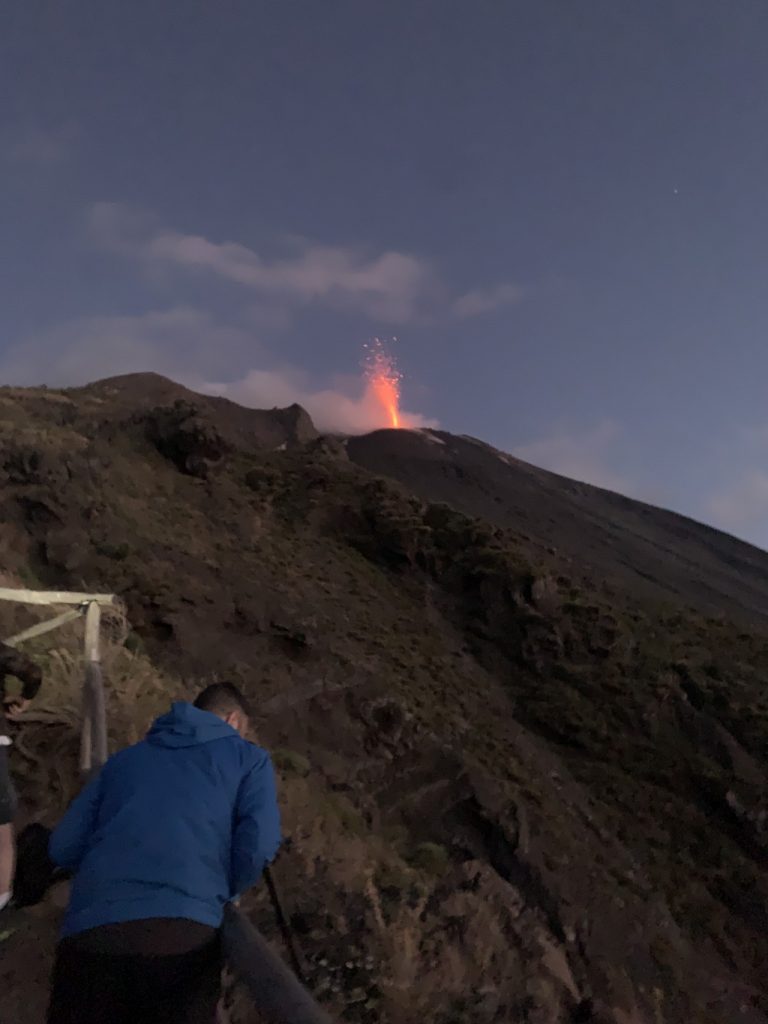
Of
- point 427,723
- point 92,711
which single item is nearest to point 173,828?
point 92,711

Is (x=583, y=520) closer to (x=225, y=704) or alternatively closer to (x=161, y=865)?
(x=225, y=704)

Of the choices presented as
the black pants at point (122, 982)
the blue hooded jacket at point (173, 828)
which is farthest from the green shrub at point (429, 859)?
the black pants at point (122, 982)

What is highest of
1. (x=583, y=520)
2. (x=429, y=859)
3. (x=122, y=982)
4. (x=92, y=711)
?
(x=583, y=520)

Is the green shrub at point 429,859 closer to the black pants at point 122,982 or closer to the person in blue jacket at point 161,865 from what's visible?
the person in blue jacket at point 161,865

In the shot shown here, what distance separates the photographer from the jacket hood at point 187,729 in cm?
249

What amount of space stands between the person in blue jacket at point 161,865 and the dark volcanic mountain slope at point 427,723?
1413 millimetres

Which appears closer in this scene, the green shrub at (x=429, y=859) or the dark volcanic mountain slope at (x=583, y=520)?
the green shrub at (x=429, y=859)

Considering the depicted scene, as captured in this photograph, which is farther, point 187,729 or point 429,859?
point 429,859

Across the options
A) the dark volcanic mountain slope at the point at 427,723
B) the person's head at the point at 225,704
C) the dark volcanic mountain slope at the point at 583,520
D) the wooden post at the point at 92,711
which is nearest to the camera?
the person's head at the point at 225,704

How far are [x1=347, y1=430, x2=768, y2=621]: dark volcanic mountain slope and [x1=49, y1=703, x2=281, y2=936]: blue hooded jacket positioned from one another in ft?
74.0

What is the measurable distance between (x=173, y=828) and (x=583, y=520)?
1943 inches

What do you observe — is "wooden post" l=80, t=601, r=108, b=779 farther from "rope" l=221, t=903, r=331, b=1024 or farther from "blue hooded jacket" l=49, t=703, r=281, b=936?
"rope" l=221, t=903, r=331, b=1024

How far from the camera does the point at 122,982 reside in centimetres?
207

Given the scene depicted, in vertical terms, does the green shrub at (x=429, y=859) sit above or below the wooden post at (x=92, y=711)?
below
